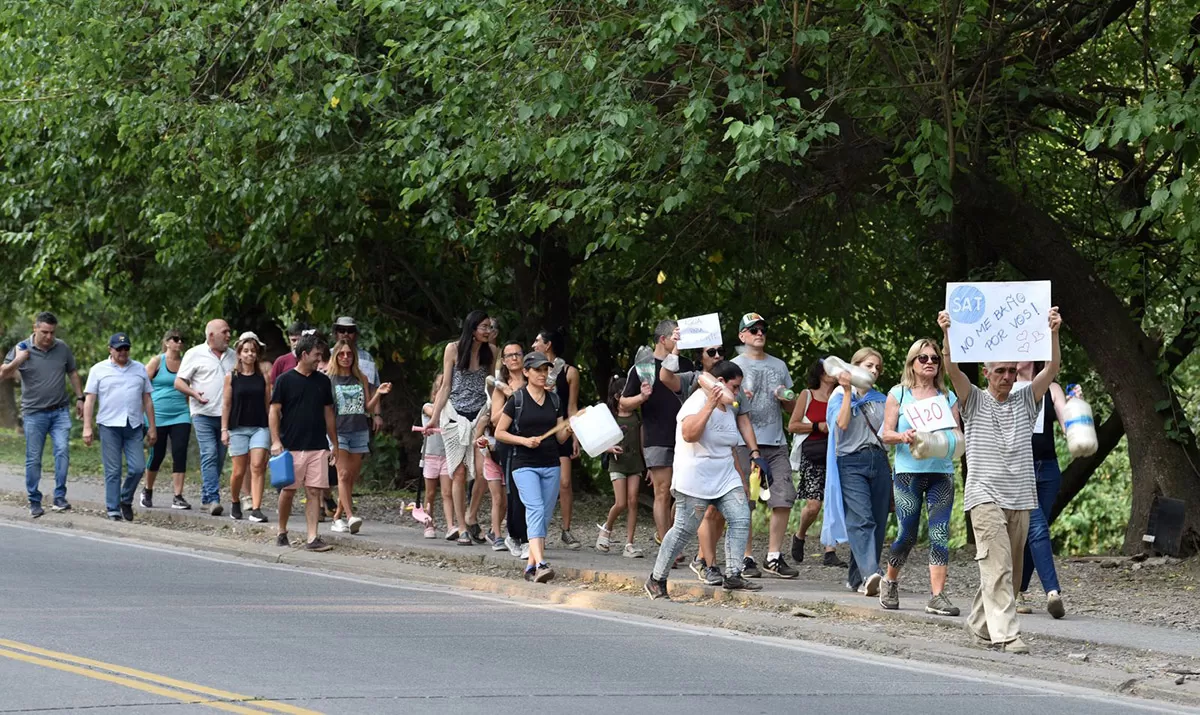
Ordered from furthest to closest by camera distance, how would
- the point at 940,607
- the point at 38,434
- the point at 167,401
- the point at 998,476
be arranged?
1. the point at 167,401
2. the point at 38,434
3. the point at 940,607
4. the point at 998,476

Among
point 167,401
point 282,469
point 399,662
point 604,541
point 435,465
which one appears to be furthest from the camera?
point 167,401

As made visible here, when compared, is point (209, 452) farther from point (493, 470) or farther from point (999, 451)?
point (999, 451)

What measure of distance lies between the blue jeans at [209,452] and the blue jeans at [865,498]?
25.0ft

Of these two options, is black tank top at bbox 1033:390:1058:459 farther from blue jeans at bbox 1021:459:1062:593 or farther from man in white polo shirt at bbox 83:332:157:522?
man in white polo shirt at bbox 83:332:157:522

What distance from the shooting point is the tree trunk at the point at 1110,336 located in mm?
14016

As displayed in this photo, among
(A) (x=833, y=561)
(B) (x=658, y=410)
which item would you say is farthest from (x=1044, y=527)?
(B) (x=658, y=410)

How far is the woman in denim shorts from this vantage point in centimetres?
1484

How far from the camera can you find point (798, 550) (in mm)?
14070

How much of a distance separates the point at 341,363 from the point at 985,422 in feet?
23.4

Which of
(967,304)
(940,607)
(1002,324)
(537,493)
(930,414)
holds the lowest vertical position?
(940,607)

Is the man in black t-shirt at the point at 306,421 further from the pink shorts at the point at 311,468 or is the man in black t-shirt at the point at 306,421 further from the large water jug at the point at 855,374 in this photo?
the large water jug at the point at 855,374

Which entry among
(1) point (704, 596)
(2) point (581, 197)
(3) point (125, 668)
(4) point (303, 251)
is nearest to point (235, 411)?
(4) point (303, 251)

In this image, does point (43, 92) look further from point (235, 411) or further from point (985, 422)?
point (985, 422)

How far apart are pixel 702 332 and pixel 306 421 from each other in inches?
148
